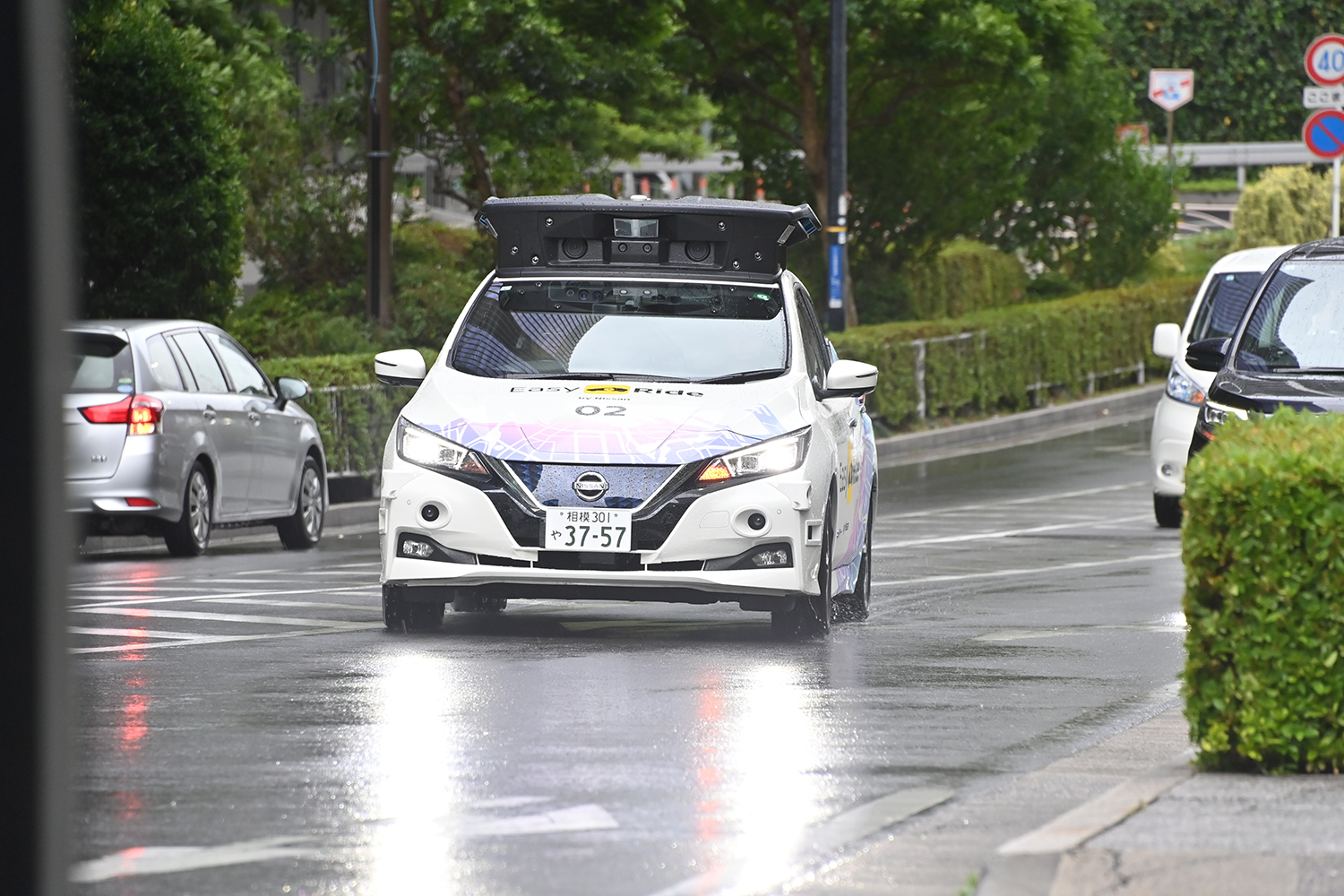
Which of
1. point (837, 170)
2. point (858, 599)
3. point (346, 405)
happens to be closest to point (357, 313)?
point (837, 170)

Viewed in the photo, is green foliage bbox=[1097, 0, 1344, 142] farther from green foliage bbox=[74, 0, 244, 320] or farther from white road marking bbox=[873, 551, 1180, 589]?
white road marking bbox=[873, 551, 1180, 589]

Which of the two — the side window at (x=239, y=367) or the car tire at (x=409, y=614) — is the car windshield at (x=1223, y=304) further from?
the car tire at (x=409, y=614)

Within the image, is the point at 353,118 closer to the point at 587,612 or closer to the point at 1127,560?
the point at 1127,560

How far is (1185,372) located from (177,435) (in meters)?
6.91

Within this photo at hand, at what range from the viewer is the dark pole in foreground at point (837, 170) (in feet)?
90.4

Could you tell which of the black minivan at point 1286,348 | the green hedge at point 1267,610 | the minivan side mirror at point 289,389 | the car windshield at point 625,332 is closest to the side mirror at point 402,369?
the car windshield at point 625,332

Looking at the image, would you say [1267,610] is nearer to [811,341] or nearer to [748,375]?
[748,375]

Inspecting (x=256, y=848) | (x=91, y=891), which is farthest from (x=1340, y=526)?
(x=91, y=891)

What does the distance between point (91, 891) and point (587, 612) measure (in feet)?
22.3

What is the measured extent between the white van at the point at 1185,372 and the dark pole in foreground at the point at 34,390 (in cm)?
1380

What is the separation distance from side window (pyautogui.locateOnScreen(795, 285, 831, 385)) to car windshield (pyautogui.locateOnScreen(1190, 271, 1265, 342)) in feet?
22.6

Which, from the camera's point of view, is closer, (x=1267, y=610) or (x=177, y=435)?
(x=1267, y=610)

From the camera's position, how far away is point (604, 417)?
10.4 metres

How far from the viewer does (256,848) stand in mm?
5895
